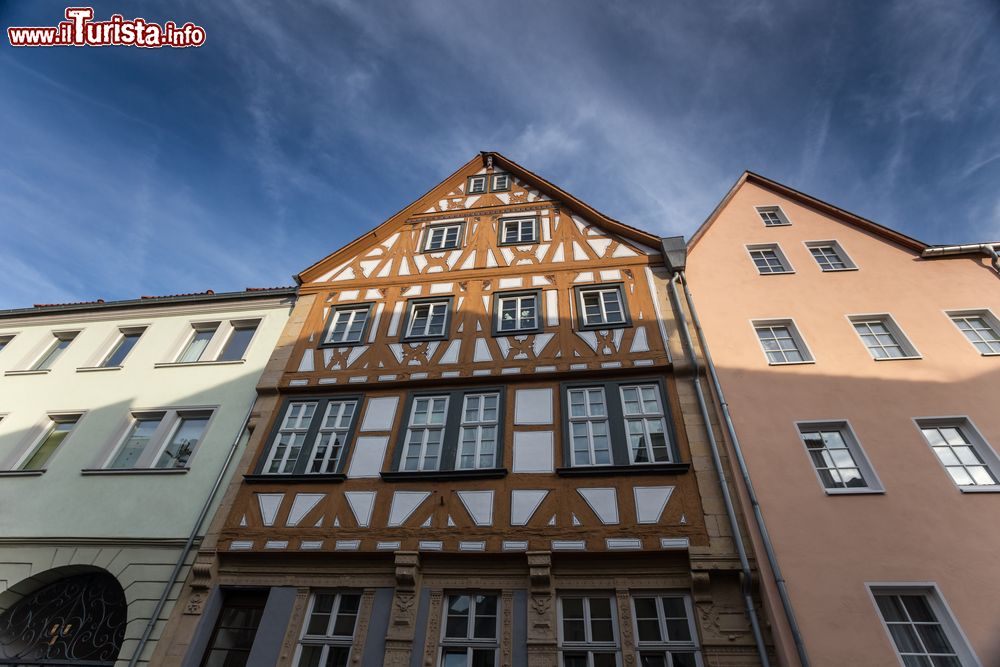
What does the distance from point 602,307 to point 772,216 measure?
231 inches

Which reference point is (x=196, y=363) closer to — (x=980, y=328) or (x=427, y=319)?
(x=427, y=319)

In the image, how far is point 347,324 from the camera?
42.6ft

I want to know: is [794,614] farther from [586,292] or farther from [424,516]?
[586,292]

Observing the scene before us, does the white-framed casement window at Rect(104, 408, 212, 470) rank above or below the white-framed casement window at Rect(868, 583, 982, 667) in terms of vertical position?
above

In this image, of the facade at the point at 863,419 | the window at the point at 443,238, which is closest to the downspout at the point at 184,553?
the window at the point at 443,238

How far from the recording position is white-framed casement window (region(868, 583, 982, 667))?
6.68m

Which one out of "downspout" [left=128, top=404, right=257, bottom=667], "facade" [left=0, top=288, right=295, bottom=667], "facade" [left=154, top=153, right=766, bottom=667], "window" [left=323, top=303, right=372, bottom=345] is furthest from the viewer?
"window" [left=323, top=303, right=372, bottom=345]

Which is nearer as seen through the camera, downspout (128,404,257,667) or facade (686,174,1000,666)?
facade (686,174,1000,666)

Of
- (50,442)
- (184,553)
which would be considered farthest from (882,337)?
(50,442)

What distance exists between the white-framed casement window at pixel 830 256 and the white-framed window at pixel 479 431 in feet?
27.3

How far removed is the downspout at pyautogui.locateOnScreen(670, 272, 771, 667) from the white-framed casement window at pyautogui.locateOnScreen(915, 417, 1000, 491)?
11.2 ft

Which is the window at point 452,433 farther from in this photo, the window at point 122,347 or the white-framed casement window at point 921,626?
the window at point 122,347

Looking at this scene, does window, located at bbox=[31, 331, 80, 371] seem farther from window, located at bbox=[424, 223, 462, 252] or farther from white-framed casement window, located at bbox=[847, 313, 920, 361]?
white-framed casement window, located at bbox=[847, 313, 920, 361]

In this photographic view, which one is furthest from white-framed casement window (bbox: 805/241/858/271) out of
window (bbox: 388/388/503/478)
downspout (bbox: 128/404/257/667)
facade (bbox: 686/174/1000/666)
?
downspout (bbox: 128/404/257/667)
